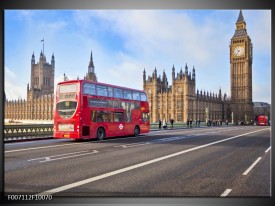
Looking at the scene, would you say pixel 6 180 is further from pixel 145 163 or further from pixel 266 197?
pixel 266 197

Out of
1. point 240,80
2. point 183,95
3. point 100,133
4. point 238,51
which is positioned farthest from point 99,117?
point 238,51

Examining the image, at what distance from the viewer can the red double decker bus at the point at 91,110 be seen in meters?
17.1

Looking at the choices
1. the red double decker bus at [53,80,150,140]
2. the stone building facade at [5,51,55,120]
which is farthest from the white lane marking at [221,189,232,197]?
the stone building facade at [5,51,55,120]

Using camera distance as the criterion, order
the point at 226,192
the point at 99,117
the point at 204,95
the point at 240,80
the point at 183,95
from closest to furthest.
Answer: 1. the point at 226,192
2. the point at 99,117
3. the point at 183,95
4. the point at 204,95
5. the point at 240,80

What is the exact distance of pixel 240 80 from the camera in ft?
343

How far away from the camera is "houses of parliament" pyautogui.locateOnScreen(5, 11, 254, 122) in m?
91.8

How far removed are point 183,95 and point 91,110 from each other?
76.0 metres

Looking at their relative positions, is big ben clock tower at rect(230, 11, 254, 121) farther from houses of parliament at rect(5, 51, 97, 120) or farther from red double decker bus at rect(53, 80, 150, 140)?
red double decker bus at rect(53, 80, 150, 140)

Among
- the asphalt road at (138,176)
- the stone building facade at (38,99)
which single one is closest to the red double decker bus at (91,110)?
the asphalt road at (138,176)

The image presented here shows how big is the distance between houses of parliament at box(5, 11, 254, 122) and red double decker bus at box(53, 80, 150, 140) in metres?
67.3

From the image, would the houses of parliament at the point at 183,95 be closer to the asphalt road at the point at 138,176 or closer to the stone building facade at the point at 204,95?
the stone building facade at the point at 204,95

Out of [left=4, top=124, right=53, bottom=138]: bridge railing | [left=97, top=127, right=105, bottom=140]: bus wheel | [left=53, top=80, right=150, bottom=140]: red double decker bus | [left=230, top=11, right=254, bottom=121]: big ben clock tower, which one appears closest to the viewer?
[left=53, top=80, right=150, bottom=140]: red double decker bus

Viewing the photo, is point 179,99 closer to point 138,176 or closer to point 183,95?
point 183,95

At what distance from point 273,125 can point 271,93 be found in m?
0.79
